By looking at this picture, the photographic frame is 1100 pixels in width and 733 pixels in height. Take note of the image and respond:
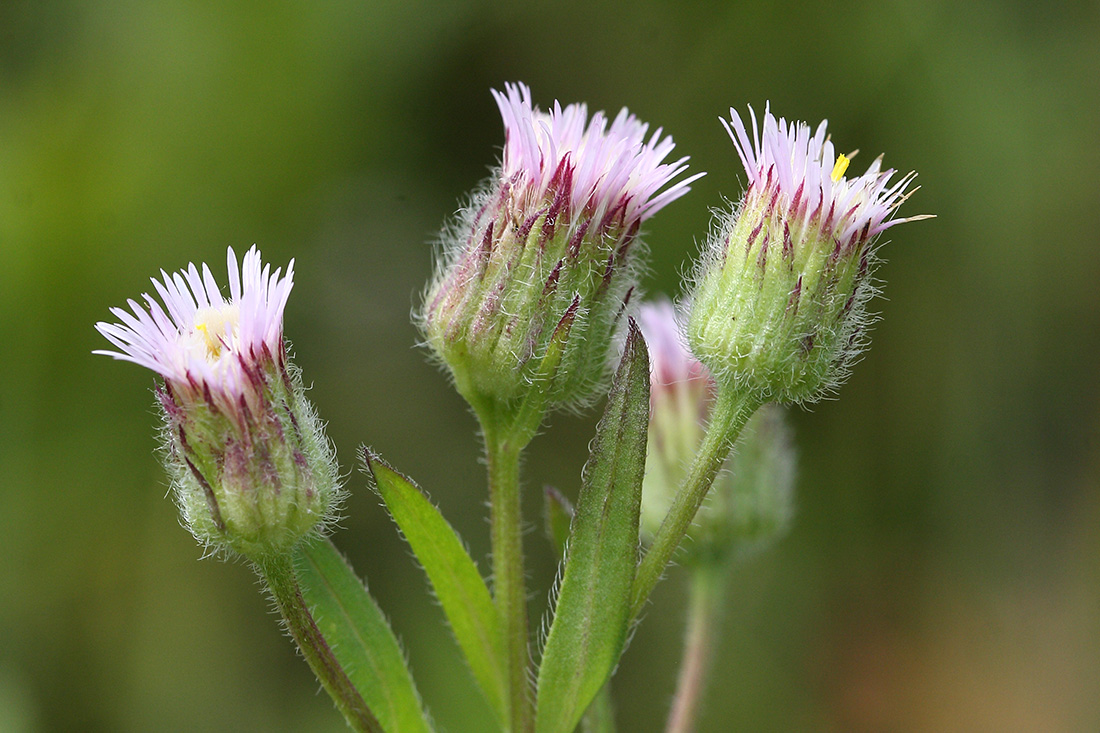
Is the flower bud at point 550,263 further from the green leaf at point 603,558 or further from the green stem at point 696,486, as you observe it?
the green stem at point 696,486

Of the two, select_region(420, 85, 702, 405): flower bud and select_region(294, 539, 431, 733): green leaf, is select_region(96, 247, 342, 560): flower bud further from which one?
select_region(420, 85, 702, 405): flower bud

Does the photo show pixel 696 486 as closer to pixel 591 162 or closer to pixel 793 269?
pixel 793 269

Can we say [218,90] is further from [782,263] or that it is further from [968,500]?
[968,500]

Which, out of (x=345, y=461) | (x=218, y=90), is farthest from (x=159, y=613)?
(x=218, y=90)

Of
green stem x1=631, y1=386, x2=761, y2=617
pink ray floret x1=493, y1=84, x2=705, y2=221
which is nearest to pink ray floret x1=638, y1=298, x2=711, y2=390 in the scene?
green stem x1=631, y1=386, x2=761, y2=617

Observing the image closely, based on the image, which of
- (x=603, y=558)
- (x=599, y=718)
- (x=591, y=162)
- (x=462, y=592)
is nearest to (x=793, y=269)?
(x=591, y=162)

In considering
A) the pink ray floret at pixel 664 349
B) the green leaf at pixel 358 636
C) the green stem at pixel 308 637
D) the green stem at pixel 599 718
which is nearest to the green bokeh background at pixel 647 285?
the pink ray floret at pixel 664 349

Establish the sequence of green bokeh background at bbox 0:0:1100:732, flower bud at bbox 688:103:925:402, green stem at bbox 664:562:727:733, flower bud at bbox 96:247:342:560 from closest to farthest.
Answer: flower bud at bbox 96:247:342:560 → flower bud at bbox 688:103:925:402 → green stem at bbox 664:562:727:733 → green bokeh background at bbox 0:0:1100:732
